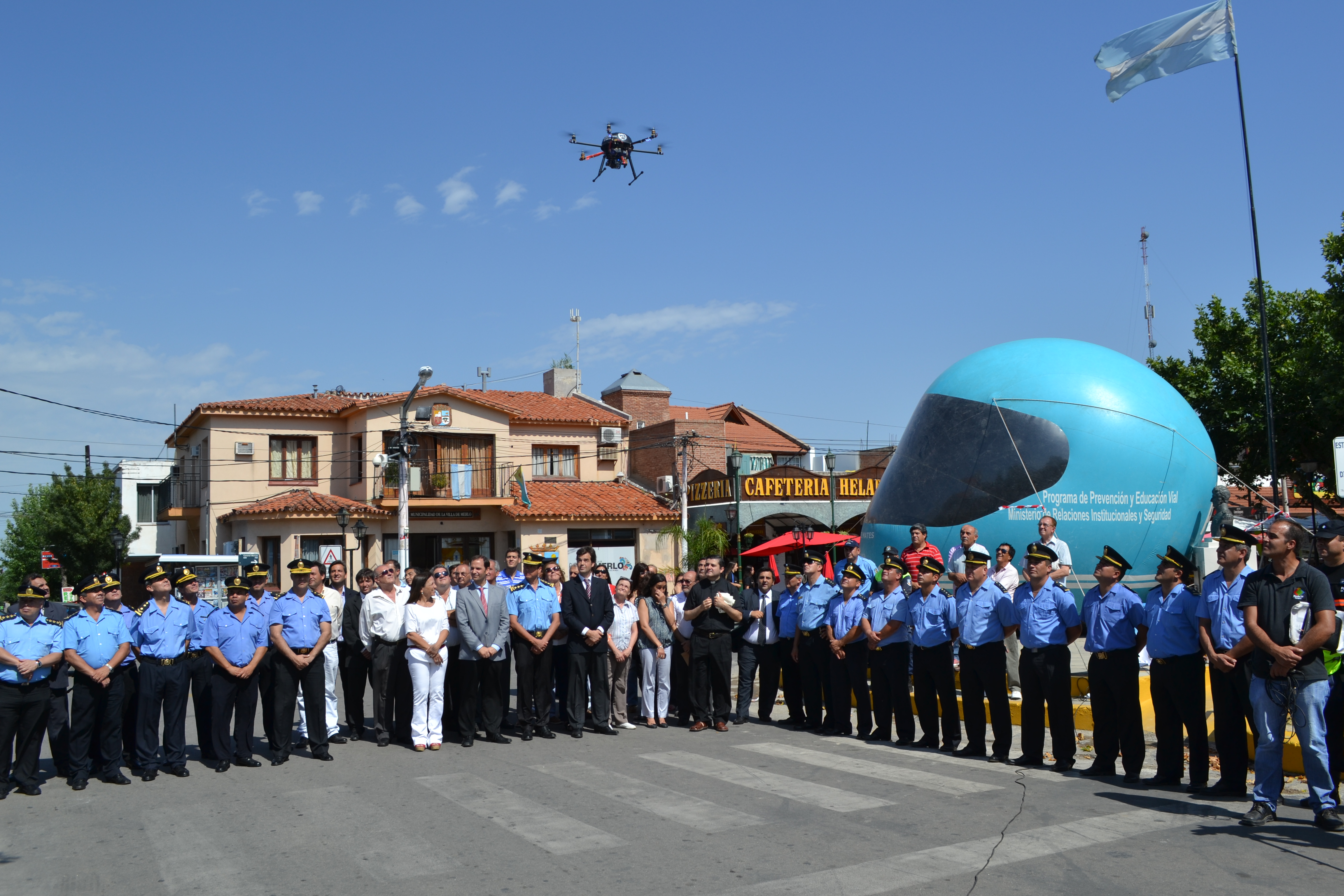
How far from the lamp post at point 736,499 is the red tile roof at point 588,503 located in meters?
3.09

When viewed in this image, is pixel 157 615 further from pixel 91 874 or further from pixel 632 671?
pixel 632 671

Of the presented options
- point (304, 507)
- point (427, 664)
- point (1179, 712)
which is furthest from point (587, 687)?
point (304, 507)

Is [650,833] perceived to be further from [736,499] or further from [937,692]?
[736,499]

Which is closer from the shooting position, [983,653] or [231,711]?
[983,653]

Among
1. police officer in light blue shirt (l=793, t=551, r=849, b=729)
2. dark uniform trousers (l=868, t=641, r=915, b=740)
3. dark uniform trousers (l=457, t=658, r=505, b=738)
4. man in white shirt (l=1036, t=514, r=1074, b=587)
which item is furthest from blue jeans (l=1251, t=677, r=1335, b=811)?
dark uniform trousers (l=457, t=658, r=505, b=738)

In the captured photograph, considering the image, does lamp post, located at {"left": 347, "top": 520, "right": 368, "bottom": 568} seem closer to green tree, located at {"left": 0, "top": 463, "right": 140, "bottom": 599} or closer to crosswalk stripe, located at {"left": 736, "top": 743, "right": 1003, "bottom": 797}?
green tree, located at {"left": 0, "top": 463, "right": 140, "bottom": 599}

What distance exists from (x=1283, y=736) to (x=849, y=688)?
4.56 m

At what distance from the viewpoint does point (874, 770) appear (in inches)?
336

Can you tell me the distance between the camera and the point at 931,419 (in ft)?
42.4

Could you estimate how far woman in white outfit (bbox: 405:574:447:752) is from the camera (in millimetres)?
9992

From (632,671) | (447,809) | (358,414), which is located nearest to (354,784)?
(447,809)

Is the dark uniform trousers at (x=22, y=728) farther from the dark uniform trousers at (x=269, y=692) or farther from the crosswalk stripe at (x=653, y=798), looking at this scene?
the crosswalk stripe at (x=653, y=798)

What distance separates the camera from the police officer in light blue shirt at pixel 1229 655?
7.15 m

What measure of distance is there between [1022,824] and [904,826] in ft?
2.44
